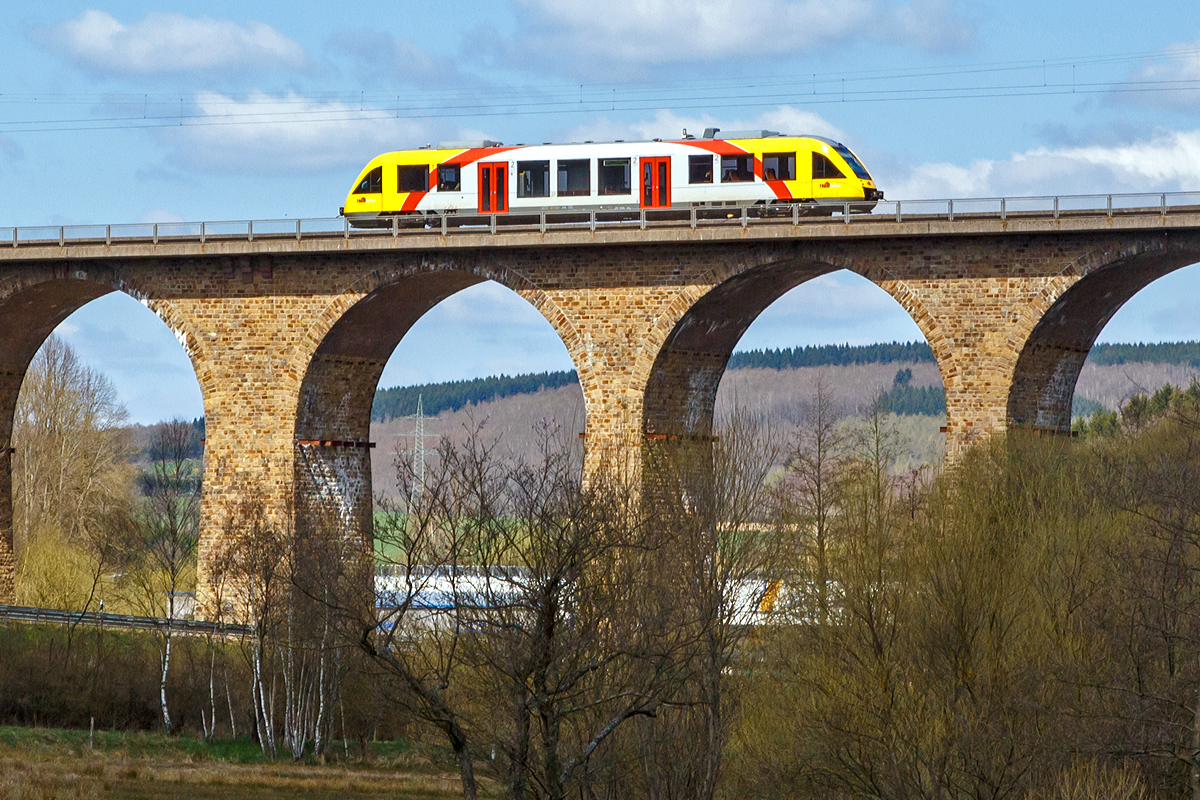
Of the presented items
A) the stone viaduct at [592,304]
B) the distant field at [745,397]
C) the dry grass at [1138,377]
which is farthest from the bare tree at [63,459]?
the dry grass at [1138,377]

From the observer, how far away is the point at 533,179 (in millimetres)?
41750

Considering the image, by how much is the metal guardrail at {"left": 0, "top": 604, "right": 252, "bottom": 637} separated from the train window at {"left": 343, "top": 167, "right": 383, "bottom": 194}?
1135 centimetres

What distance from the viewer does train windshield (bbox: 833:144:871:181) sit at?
39.8 m

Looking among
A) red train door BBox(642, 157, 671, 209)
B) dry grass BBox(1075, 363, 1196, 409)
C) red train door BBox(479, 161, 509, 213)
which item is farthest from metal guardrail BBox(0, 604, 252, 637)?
dry grass BBox(1075, 363, 1196, 409)

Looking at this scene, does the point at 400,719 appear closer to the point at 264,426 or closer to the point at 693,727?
the point at 264,426

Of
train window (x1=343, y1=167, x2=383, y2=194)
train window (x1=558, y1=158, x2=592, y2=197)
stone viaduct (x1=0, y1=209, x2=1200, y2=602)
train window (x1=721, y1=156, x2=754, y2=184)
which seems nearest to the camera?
stone viaduct (x1=0, y1=209, x2=1200, y2=602)

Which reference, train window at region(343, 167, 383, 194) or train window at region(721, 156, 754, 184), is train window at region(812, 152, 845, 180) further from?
train window at region(343, 167, 383, 194)

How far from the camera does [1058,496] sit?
112 feet

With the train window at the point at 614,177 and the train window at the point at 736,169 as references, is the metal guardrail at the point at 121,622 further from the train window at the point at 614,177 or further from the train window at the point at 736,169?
the train window at the point at 736,169

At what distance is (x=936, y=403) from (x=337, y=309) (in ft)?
474

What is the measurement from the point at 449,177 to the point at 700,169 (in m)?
6.48

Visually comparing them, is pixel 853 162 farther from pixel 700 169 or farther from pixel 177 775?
pixel 177 775

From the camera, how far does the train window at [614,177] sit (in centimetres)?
4084

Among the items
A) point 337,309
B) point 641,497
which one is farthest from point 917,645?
point 337,309
